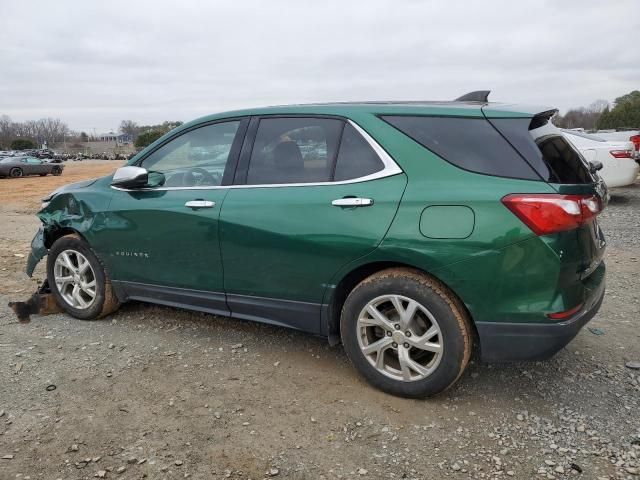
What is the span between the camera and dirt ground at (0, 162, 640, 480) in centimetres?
268

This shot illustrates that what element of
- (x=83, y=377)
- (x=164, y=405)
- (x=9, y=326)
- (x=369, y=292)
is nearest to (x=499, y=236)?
(x=369, y=292)

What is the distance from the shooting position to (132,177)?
4059 mm

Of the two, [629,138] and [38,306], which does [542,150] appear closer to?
[38,306]

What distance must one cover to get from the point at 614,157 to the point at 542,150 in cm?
867

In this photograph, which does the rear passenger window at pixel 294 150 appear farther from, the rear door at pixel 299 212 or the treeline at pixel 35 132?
the treeline at pixel 35 132

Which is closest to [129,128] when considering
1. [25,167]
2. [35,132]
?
[35,132]

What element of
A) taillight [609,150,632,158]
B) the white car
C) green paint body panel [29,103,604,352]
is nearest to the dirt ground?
green paint body panel [29,103,604,352]

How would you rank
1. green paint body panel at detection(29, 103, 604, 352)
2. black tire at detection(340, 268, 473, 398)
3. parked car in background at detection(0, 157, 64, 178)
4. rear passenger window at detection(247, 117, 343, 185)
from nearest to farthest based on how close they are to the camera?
green paint body panel at detection(29, 103, 604, 352) → black tire at detection(340, 268, 473, 398) → rear passenger window at detection(247, 117, 343, 185) → parked car in background at detection(0, 157, 64, 178)

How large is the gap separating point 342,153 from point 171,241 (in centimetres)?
147

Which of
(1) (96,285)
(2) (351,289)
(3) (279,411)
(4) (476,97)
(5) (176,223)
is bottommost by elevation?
(3) (279,411)

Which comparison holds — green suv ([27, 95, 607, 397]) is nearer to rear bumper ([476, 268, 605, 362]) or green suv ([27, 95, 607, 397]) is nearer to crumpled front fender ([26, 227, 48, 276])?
rear bumper ([476, 268, 605, 362])

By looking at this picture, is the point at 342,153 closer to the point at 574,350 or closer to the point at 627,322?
the point at 574,350

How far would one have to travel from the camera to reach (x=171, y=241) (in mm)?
3977

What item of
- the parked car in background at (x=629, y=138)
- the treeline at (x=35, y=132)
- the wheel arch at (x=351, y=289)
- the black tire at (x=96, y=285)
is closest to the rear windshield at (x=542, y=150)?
the wheel arch at (x=351, y=289)
